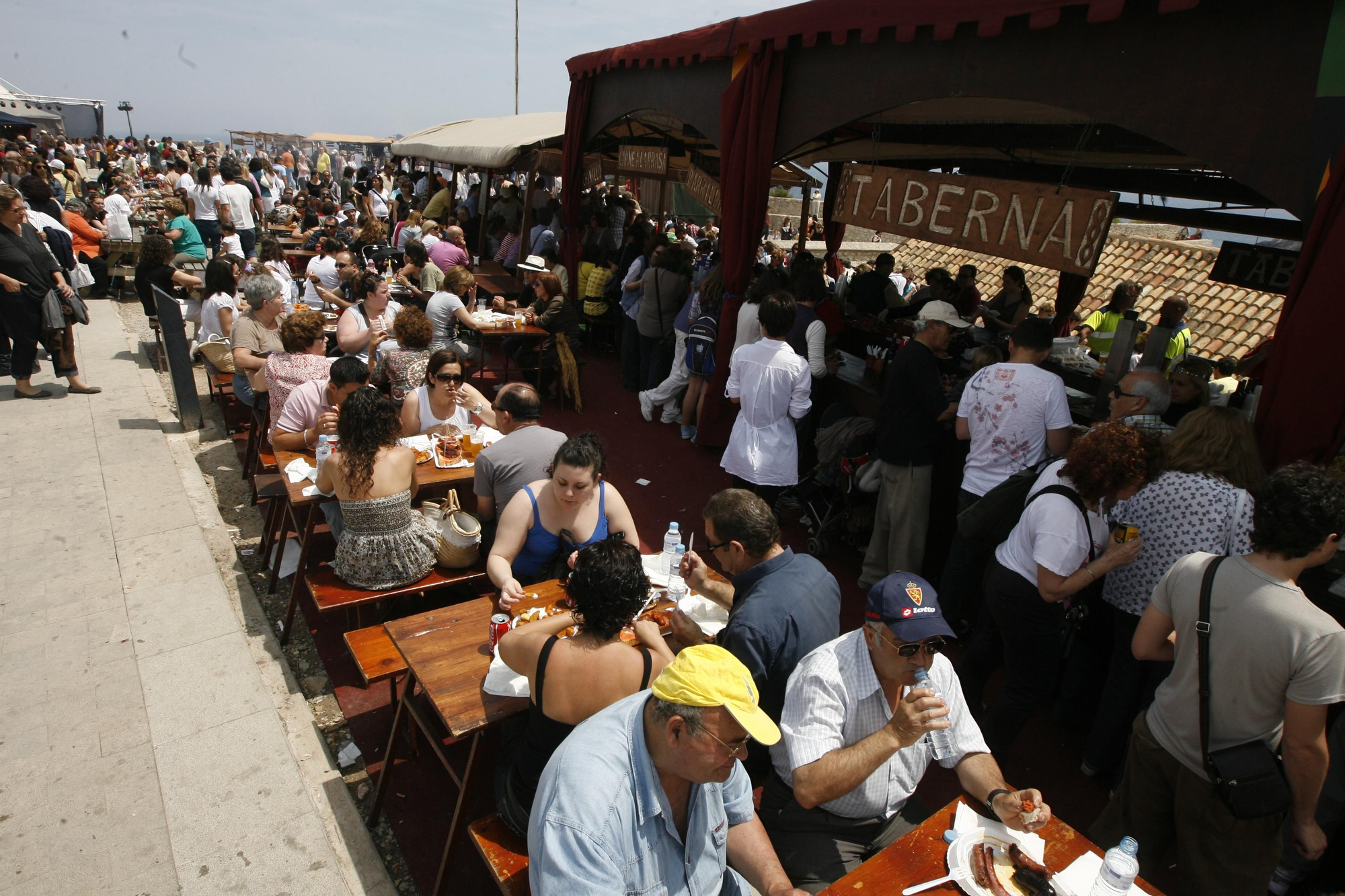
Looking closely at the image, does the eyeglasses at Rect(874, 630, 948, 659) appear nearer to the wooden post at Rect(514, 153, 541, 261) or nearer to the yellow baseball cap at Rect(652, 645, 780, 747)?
the yellow baseball cap at Rect(652, 645, 780, 747)

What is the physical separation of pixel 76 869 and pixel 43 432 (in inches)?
214

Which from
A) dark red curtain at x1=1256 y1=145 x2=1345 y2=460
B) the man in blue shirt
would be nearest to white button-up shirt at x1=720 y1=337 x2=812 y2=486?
the man in blue shirt

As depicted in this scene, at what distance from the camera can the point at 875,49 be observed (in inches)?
183

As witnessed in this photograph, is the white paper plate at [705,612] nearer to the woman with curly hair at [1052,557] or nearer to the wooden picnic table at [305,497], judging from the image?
the woman with curly hair at [1052,557]

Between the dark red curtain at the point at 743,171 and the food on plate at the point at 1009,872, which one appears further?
the dark red curtain at the point at 743,171

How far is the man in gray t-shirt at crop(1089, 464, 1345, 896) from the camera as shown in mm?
2188

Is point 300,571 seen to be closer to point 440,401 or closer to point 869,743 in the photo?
point 440,401

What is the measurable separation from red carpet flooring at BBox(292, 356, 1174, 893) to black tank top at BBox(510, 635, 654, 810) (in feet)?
2.21

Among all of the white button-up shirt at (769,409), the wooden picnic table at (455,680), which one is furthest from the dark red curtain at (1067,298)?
the wooden picnic table at (455,680)

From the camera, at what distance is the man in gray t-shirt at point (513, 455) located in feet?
13.0

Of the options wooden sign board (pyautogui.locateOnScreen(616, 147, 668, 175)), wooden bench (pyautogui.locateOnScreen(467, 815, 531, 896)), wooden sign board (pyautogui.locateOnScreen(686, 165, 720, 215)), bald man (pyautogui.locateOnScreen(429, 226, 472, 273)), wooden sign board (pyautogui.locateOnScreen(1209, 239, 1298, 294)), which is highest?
wooden sign board (pyautogui.locateOnScreen(616, 147, 668, 175))

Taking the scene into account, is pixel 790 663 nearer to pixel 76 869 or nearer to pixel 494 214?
pixel 76 869

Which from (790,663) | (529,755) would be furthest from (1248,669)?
(529,755)

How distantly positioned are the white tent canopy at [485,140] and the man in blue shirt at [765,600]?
9.59 metres
